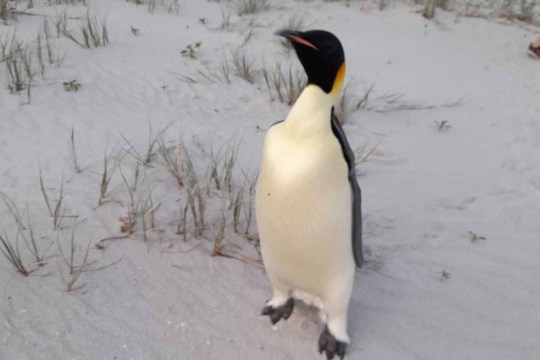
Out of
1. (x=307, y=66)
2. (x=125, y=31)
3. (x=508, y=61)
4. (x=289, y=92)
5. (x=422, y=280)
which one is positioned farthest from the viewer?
(x=508, y=61)

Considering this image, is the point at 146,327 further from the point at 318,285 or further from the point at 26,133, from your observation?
the point at 26,133

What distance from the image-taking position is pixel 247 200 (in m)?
2.73

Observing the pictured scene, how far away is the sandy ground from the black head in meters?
0.97

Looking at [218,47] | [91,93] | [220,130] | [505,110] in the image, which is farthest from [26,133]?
A: [505,110]

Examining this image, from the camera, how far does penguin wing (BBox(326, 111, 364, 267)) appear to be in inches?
66.5

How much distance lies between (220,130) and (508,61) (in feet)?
9.57

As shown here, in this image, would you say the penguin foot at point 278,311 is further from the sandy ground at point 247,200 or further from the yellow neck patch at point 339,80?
the yellow neck patch at point 339,80

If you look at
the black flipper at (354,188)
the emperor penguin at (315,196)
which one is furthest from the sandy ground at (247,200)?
the black flipper at (354,188)

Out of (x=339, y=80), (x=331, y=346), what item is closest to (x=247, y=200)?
(x=331, y=346)

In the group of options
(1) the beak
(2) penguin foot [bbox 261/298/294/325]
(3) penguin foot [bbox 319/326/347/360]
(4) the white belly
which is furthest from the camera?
(2) penguin foot [bbox 261/298/294/325]

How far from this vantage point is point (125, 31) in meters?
4.43

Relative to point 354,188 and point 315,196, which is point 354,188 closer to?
point 354,188

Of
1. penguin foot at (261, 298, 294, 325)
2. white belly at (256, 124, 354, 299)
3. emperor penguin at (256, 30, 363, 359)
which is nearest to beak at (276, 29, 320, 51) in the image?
emperor penguin at (256, 30, 363, 359)

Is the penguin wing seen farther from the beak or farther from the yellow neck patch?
the beak
